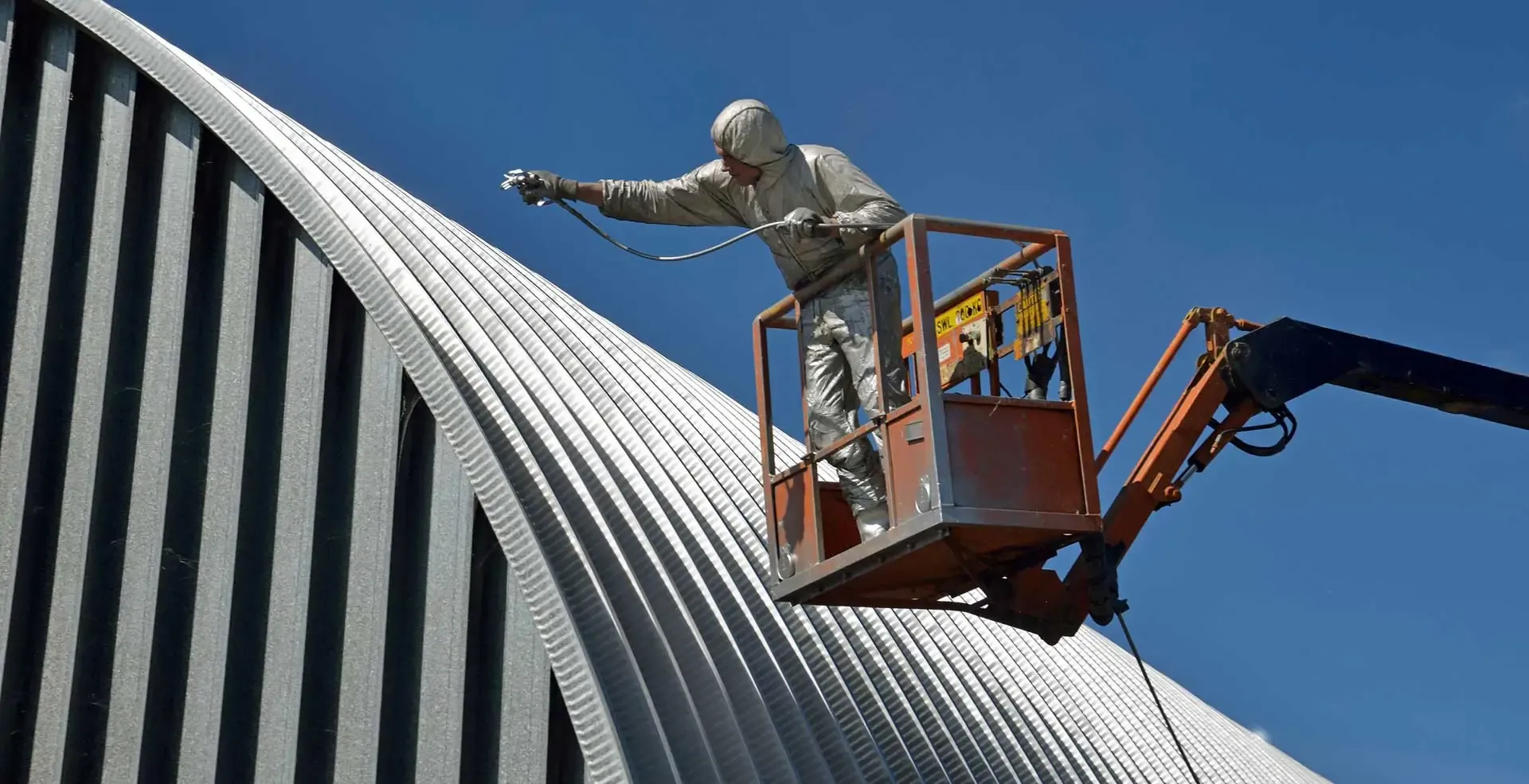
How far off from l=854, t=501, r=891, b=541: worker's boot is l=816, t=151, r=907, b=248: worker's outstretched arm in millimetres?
1630

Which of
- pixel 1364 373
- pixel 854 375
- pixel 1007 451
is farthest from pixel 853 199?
pixel 1364 373

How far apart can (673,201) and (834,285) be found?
1.39 metres

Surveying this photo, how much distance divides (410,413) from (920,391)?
10.5 feet

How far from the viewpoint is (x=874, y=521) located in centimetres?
1156

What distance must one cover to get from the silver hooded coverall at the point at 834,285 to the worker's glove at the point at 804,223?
15cm

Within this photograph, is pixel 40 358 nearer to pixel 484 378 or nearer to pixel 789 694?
pixel 484 378

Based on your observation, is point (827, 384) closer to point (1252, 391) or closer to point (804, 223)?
point (804, 223)

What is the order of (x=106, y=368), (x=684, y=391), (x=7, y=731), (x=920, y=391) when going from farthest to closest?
(x=684, y=391)
(x=106, y=368)
(x=7, y=731)
(x=920, y=391)

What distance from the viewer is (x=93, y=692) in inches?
467

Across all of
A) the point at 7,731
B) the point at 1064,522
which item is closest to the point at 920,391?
the point at 1064,522

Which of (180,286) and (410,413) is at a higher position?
(180,286)

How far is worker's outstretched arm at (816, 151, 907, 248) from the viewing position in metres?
11.7

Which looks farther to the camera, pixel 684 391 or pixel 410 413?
pixel 684 391

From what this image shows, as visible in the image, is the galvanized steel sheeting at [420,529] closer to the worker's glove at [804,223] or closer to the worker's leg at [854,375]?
the worker's leg at [854,375]
